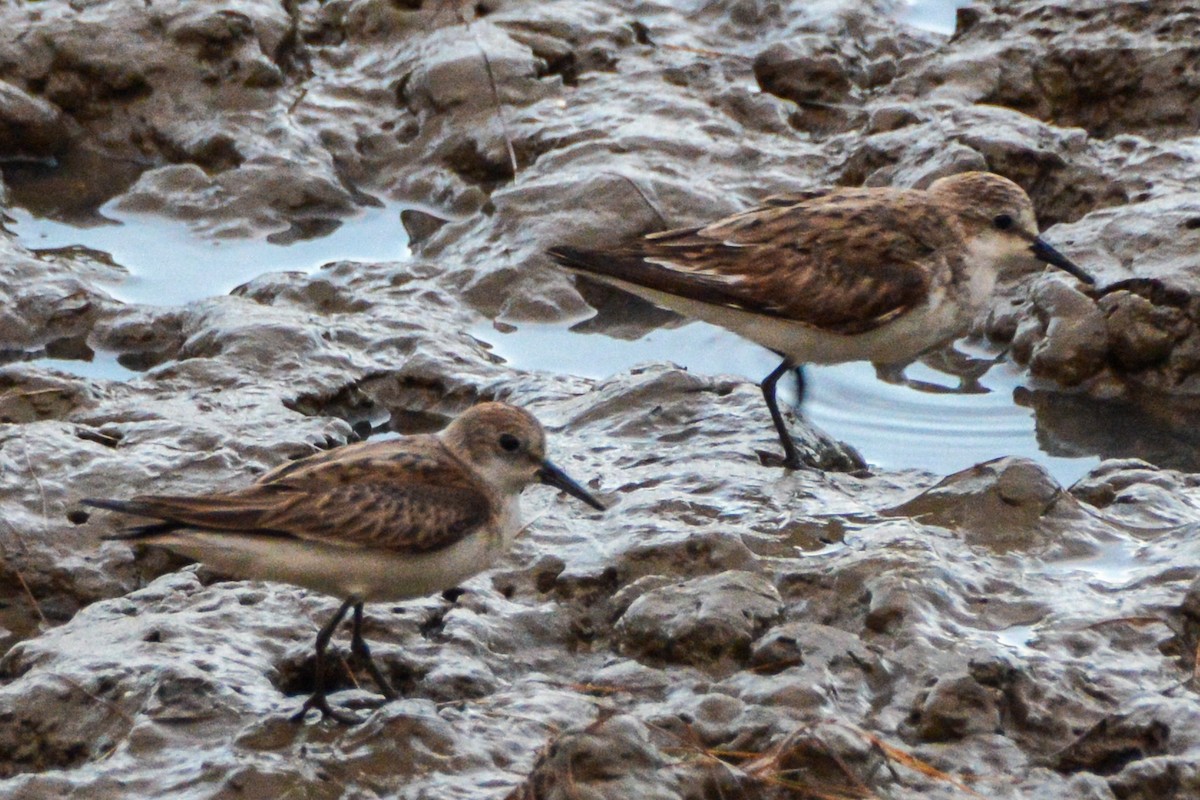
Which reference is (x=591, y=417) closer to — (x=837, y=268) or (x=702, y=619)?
(x=837, y=268)

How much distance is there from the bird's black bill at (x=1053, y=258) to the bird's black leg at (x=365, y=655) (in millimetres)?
3929

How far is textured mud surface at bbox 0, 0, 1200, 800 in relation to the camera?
5.26m

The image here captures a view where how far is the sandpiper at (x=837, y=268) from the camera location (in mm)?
7426

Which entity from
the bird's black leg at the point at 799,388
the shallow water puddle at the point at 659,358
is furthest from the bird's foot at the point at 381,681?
the bird's black leg at the point at 799,388

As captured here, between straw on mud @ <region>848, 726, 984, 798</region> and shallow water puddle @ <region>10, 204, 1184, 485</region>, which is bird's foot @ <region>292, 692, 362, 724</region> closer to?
straw on mud @ <region>848, 726, 984, 798</region>

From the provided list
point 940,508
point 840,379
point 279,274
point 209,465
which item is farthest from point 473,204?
point 940,508

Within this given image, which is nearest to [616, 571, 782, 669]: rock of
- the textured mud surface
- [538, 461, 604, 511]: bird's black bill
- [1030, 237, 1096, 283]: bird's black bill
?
the textured mud surface

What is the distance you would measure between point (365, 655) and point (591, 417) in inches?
96.1

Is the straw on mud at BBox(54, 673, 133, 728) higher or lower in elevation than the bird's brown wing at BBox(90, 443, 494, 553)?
lower

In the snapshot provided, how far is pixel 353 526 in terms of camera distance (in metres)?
5.36

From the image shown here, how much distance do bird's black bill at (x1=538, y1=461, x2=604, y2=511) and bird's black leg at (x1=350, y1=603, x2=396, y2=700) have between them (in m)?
0.83

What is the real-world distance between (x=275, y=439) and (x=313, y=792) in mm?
2487

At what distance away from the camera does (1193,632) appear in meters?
5.89

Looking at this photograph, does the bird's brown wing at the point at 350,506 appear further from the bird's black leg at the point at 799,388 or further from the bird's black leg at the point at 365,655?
the bird's black leg at the point at 799,388
